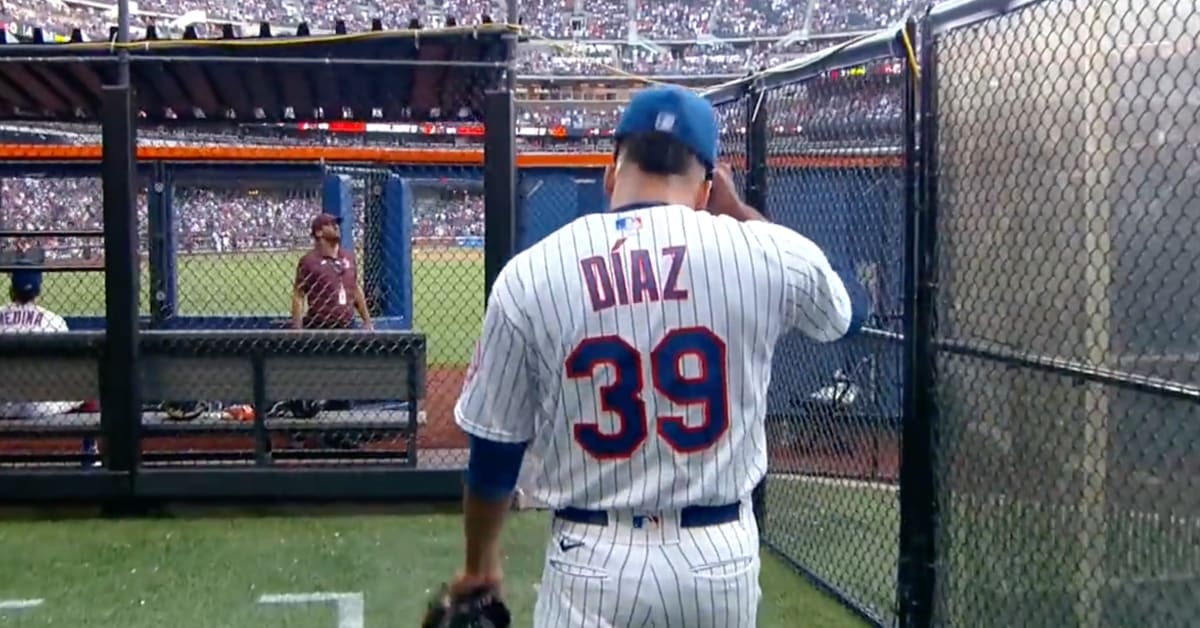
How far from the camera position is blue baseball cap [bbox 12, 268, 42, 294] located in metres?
9.12

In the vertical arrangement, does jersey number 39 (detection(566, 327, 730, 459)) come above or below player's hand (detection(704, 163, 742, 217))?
below

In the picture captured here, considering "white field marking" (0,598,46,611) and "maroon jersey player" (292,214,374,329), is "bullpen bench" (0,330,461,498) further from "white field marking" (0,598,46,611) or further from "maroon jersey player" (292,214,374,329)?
"white field marking" (0,598,46,611)

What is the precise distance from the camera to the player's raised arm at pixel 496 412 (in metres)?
2.65

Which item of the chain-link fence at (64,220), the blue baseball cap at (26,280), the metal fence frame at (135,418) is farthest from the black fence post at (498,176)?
the chain-link fence at (64,220)

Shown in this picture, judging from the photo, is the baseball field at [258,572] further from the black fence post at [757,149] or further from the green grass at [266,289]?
the green grass at [266,289]

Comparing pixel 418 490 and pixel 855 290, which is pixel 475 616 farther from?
pixel 418 490

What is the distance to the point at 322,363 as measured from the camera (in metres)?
8.24

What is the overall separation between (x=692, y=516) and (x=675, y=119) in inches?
30.1

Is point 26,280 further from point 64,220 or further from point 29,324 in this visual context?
point 64,220

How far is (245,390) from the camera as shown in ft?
27.0

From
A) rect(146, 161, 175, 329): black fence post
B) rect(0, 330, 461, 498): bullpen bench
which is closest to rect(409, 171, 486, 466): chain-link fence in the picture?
rect(0, 330, 461, 498): bullpen bench

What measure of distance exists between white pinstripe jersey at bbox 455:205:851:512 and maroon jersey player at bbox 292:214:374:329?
283 inches

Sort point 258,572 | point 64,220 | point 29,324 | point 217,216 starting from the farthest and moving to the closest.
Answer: point 217,216
point 64,220
point 29,324
point 258,572

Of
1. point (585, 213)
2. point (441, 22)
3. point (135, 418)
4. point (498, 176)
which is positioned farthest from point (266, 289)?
point (498, 176)
